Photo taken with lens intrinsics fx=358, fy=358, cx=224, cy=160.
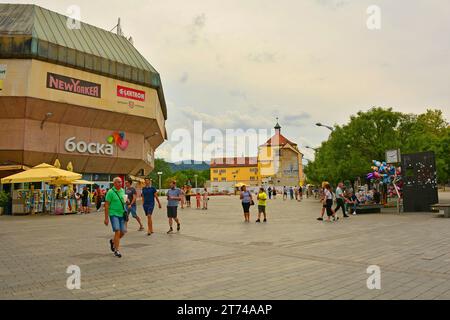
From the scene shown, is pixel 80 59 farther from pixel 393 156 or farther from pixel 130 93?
pixel 393 156

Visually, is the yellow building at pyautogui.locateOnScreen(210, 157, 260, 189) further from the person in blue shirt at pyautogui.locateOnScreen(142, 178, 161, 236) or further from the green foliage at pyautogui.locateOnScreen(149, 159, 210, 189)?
the person in blue shirt at pyautogui.locateOnScreen(142, 178, 161, 236)

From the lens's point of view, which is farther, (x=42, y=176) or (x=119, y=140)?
(x=119, y=140)

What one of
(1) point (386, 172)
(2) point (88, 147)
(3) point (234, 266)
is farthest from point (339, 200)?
(2) point (88, 147)

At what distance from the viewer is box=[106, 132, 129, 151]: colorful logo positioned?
3792 centimetres

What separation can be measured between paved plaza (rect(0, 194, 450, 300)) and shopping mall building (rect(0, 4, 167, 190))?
22.2 m

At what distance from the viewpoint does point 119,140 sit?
3872cm

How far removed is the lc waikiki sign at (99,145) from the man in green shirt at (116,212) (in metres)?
28.2

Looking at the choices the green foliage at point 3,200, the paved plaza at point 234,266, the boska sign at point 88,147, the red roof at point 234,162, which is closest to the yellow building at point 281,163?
the red roof at point 234,162

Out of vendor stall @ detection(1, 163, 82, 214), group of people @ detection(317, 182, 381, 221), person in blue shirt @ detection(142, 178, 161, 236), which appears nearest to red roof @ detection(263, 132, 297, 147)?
group of people @ detection(317, 182, 381, 221)

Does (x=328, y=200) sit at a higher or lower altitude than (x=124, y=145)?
lower

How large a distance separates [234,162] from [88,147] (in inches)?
3336

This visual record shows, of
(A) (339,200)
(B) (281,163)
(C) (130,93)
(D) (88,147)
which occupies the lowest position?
(A) (339,200)

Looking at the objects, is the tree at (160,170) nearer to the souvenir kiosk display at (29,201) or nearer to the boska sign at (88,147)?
the boska sign at (88,147)
